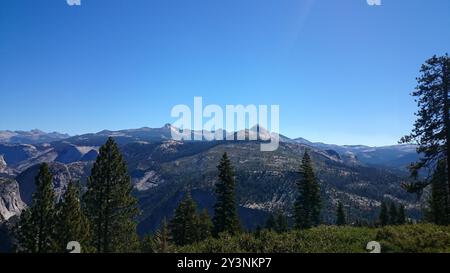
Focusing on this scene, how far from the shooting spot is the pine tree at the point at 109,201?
136 ft

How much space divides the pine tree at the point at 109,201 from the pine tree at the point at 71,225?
106 centimetres

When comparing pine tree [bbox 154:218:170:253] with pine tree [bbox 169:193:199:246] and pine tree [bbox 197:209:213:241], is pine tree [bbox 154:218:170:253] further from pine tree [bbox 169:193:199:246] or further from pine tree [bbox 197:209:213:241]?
pine tree [bbox 197:209:213:241]

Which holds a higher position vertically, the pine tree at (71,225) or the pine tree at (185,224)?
the pine tree at (71,225)

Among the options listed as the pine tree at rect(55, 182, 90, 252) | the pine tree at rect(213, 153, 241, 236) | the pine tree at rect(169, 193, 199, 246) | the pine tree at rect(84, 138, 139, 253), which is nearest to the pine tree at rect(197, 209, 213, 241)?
the pine tree at rect(169, 193, 199, 246)

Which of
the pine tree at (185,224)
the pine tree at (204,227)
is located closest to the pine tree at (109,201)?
the pine tree at (185,224)

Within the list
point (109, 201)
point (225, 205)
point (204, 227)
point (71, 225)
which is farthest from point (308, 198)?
point (71, 225)

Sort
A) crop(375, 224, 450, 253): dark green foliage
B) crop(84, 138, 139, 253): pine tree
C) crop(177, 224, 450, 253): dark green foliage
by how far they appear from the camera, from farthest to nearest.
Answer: crop(84, 138, 139, 253): pine tree < crop(177, 224, 450, 253): dark green foliage < crop(375, 224, 450, 253): dark green foliage

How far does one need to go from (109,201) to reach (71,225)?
4.70 meters

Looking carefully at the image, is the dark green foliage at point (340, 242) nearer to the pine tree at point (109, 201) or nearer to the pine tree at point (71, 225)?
the pine tree at point (109, 201)

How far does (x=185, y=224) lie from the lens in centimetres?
5697

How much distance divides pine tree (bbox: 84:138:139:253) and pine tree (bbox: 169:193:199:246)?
45.1 feet

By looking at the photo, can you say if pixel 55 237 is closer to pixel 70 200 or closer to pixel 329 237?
pixel 70 200

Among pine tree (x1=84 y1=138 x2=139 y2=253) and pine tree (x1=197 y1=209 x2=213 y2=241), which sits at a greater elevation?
pine tree (x1=84 y1=138 x2=139 y2=253)

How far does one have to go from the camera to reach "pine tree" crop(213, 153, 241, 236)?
50.4 metres
